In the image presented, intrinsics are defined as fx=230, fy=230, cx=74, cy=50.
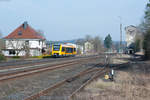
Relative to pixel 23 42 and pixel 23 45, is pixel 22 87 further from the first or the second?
pixel 23 42

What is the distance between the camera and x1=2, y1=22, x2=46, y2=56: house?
63.8 meters

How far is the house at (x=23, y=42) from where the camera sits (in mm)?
63844

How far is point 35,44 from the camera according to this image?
75438 millimetres

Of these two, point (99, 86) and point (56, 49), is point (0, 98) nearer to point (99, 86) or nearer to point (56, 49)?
point (99, 86)

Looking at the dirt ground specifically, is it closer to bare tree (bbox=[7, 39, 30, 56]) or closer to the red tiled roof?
bare tree (bbox=[7, 39, 30, 56])

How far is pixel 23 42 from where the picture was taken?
65.2m

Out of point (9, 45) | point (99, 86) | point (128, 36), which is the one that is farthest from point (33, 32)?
point (99, 86)

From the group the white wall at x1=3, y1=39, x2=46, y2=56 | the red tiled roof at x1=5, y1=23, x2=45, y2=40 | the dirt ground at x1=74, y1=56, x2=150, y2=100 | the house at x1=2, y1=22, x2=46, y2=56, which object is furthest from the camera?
the red tiled roof at x1=5, y1=23, x2=45, y2=40

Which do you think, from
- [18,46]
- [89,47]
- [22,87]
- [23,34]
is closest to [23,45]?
[18,46]

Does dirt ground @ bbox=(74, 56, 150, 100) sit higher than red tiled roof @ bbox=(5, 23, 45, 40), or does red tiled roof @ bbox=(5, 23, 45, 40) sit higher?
red tiled roof @ bbox=(5, 23, 45, 40)

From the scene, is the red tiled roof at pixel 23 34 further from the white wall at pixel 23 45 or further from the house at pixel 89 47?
the house at pixel 89 47

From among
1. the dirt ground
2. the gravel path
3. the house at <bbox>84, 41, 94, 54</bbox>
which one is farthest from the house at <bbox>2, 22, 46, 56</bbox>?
the house at <bbox>84, 41, 94, 54</bbox>

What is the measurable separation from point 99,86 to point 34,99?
14.5 ft

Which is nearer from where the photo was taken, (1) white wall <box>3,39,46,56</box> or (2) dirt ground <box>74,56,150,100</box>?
(2) dirt ground <box>74,56,150,100</box>
